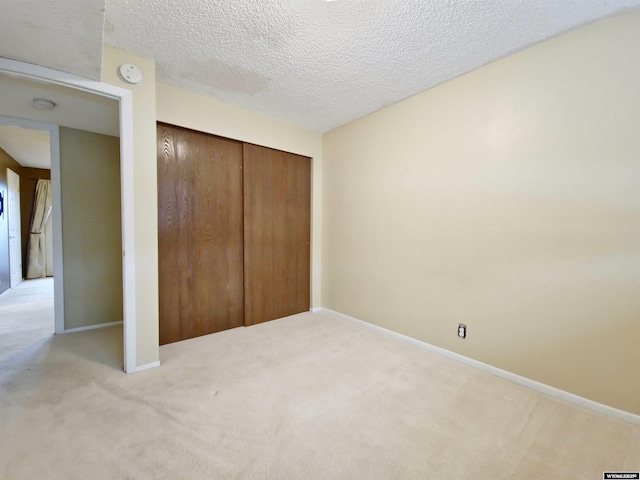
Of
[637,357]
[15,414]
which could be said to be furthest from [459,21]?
[15,414]

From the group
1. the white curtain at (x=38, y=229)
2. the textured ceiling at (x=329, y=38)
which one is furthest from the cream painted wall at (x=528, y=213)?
the white curtain at (x=38, y=229)

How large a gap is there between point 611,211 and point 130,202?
10.9 feet

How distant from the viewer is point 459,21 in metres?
1.71

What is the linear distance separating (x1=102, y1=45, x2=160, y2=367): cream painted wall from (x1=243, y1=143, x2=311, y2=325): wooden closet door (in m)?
1.06

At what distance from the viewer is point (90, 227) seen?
318cm

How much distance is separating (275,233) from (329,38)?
2.13 meters

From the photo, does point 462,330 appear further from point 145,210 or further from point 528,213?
point 145,210

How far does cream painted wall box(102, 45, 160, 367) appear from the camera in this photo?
82.0 inches

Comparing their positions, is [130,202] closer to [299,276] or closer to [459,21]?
[299,276]

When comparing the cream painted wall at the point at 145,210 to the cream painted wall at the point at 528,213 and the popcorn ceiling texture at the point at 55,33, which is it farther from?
the cream painted wall at the point at 528,213

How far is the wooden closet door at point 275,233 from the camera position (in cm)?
318

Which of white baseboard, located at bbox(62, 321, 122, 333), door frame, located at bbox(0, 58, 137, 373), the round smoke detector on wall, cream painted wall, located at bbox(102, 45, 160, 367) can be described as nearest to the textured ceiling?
the round smoke detector on wall

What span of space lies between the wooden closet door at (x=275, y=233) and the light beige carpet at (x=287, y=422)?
101 centimetres

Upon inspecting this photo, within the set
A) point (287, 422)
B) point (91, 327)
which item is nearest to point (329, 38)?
point (287, 422)
